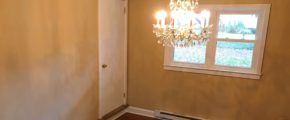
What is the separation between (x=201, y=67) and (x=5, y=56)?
2.66m

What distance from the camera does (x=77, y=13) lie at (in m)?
2.79

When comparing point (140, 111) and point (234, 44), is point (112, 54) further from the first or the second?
point (234, 44)

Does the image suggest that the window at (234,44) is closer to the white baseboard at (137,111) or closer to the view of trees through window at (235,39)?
the view of trees through window at (235,39)

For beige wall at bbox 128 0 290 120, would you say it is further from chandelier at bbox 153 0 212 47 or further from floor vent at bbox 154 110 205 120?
chandelier at bbox 153 0 212 47

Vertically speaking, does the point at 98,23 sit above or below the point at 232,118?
above

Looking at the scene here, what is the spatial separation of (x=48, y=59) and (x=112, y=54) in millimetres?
1251

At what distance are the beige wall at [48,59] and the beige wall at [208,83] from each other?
0.92m

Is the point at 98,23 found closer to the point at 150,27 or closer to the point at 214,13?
the point at 150,27

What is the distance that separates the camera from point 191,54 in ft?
11.8

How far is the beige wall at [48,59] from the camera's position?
81.8 inches

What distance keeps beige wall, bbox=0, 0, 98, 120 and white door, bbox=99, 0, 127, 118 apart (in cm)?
17

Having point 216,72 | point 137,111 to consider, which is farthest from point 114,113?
point 216,72

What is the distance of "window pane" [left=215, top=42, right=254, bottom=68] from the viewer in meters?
3.26

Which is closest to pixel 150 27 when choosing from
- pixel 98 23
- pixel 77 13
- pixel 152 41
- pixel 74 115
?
pixel 152 41
